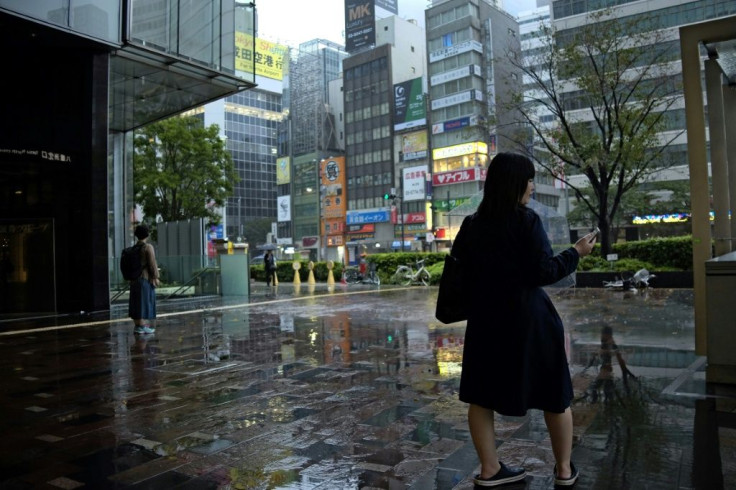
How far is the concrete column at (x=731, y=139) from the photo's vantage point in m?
5.78

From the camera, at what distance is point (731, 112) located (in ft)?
19.6

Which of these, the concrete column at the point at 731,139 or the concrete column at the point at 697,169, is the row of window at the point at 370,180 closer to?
the concrete column at the point at 731,139

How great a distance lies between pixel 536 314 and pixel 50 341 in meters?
8.64

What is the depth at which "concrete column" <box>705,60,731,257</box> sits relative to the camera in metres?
5.30

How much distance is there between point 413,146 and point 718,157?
6264cm

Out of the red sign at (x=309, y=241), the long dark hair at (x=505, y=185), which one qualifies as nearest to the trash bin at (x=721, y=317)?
the long dark hair at (x=505, y=185)

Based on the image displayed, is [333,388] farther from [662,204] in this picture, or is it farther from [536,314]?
[662,204]

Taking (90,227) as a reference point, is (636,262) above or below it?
below

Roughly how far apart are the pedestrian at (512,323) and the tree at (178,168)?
24178 mm

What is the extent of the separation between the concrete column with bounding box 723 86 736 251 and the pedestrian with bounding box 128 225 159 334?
8.28m

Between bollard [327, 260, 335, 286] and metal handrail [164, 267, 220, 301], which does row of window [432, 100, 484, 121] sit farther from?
metal handrail [164, 267, 220, 301]

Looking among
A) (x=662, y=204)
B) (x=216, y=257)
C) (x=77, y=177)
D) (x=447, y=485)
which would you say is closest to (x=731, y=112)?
(x=447, y=485)

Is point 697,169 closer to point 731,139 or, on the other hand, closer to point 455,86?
point 731,139

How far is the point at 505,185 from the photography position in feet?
9.01
